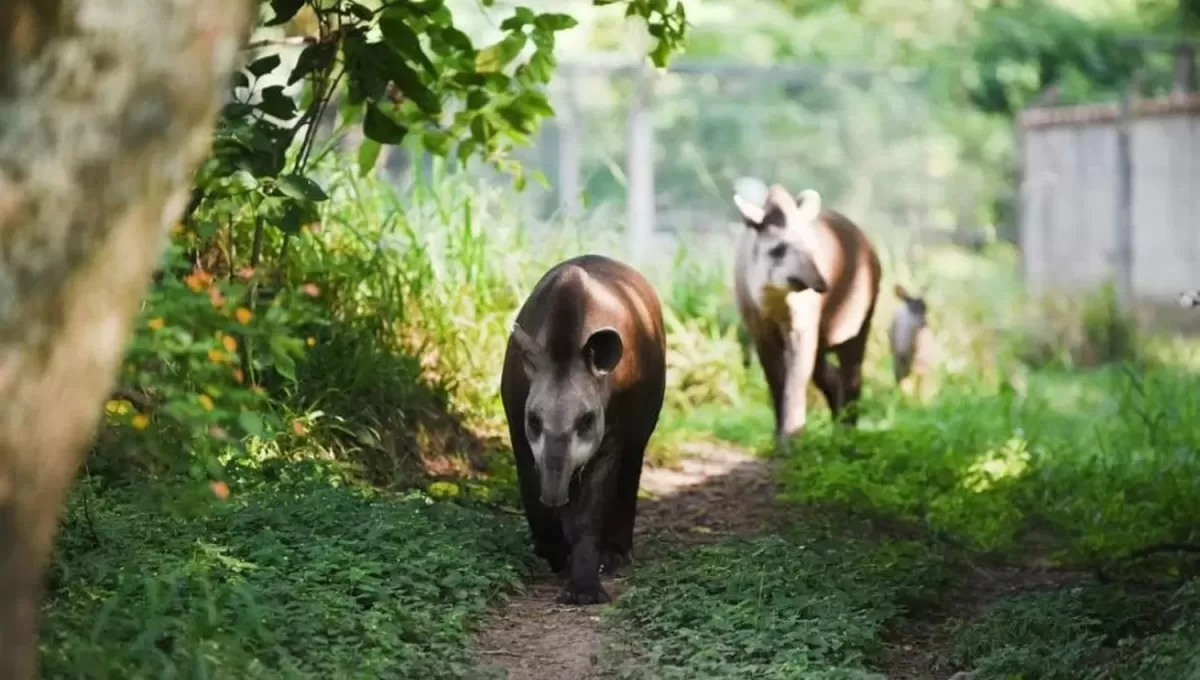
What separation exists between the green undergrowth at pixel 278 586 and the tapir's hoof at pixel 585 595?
0.69 feet

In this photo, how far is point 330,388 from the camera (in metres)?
8.25

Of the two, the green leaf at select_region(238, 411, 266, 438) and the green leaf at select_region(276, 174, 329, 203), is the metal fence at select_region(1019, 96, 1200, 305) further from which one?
the green leaf at select_region(238, 411, 266, 438)

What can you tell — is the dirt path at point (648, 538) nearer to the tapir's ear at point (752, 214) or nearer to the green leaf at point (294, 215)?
the tapir's ear at point (752, 214)

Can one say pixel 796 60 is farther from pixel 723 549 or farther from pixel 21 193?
pixel 21 193

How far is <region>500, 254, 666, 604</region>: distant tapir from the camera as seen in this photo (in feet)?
21.6

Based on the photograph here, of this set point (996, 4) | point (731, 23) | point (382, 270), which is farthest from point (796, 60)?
point (382, 270)

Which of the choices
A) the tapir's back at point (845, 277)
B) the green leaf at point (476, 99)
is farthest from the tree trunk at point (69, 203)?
the tapir's back at point (845, 277)

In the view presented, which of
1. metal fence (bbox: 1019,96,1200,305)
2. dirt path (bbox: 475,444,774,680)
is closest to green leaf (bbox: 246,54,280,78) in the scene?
dirt path (bbox: 475,444,774,680)

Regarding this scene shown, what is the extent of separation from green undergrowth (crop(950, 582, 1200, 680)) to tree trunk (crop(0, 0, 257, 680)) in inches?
126

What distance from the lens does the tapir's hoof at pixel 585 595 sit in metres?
6.50

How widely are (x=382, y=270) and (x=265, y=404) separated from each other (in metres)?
1.40

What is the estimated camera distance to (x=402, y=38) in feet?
21.7

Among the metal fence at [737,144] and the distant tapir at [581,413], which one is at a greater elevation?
the metal fence at [737,144]

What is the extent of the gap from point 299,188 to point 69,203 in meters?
3.17
